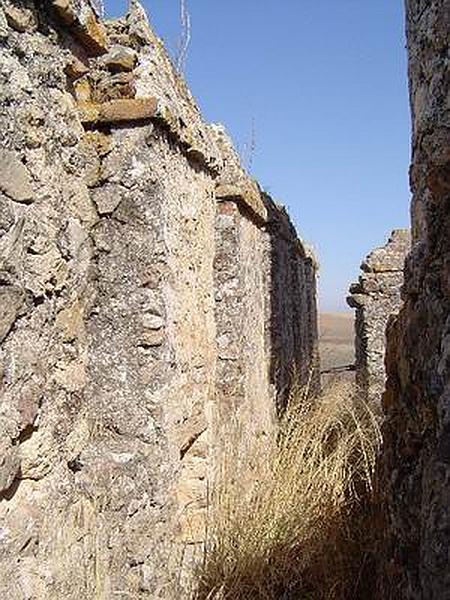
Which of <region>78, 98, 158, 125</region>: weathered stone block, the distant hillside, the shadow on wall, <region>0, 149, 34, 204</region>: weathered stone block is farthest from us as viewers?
the distant hillside

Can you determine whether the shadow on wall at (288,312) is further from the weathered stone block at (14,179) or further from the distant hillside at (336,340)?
the distant hillside at (336,340)

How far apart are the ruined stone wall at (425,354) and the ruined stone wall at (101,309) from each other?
3.01 feet

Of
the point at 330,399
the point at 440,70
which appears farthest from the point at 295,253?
the point at 440,70

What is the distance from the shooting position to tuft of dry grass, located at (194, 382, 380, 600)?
3.15 m

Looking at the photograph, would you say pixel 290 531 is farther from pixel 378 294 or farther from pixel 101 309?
pixel 378 294

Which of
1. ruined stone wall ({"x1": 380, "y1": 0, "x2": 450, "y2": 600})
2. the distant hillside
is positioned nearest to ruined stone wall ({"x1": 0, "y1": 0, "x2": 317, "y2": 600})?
ruined stone wall ({"x1": 380, "y1": 0, "x2": 450, "y2": 600})

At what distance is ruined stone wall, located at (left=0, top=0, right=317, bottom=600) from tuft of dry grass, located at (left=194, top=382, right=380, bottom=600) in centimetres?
16

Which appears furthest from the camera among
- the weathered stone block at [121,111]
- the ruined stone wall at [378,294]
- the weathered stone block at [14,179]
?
the ruined stone wall at [378,294]

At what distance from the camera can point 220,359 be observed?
4430 millimetres

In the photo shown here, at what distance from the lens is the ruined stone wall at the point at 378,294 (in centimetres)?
812

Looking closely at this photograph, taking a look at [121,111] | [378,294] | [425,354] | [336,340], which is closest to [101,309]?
[121,111]

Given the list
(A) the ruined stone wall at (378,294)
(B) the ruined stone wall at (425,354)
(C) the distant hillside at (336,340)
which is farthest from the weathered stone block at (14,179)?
(C) the distant hillside at (336,340)

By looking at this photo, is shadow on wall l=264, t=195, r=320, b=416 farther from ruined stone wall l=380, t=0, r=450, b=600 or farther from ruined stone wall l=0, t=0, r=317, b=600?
ruined stone wall l=380, t=0, r=450, b=600

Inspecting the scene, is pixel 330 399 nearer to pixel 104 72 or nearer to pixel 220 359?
pixel 220 359
